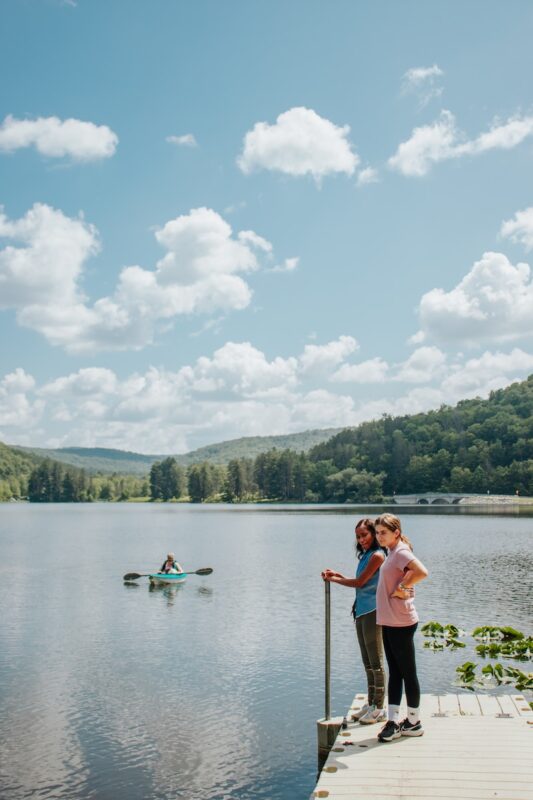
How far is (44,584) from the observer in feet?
144

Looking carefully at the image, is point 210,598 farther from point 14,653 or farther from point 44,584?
point 14,653

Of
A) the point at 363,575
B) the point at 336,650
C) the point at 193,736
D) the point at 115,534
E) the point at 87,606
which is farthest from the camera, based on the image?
the point at 115,534

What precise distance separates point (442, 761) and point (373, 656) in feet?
7.81

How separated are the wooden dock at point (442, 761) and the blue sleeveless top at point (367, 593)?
1912 mm

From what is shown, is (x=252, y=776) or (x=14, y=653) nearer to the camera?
(x=252, y=776)

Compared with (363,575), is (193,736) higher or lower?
lower

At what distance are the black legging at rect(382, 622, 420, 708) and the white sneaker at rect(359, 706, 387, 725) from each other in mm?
1101

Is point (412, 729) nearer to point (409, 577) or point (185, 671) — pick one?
point (409, 577)

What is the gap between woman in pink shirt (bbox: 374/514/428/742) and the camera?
10.8 metres

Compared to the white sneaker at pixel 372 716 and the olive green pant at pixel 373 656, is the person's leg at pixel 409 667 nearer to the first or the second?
the white sneaker at pixel 372 716

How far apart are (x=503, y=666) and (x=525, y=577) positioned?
24.5 m

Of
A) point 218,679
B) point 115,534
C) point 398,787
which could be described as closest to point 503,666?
point 218,679

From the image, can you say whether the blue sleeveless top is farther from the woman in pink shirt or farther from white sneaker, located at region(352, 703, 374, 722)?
white sneaker, located at region(352, 703, 374, 722)

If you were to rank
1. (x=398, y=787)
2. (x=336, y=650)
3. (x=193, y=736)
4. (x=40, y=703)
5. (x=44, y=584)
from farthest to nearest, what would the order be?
(x=44, y=584)
(x=336, y=650)
(x=40, y=703)
(x=193, y=736)
(x=398, y=787)
